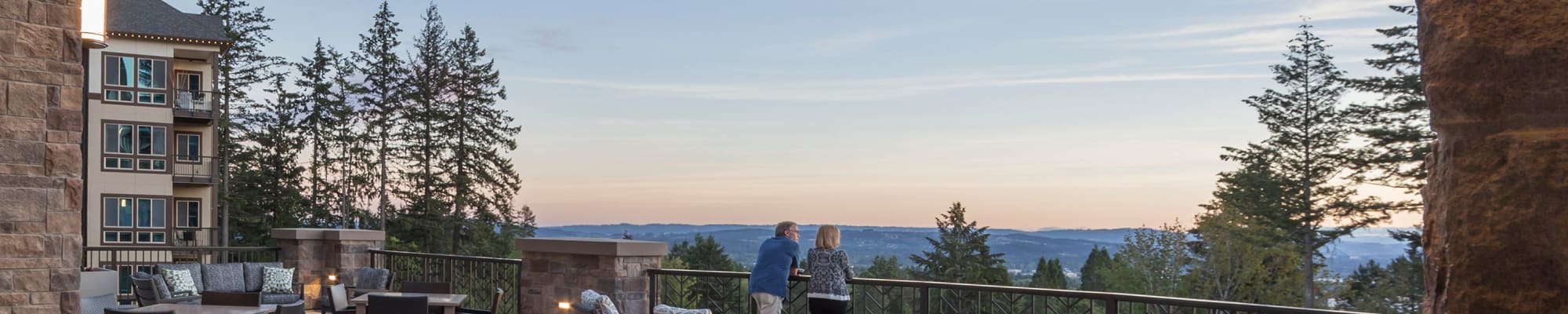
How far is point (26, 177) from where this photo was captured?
504cm

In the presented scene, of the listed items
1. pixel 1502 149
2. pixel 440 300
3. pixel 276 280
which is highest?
pixel 1502 149

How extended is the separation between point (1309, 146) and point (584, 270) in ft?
147

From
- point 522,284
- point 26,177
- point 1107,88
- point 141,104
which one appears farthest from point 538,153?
point 26,177

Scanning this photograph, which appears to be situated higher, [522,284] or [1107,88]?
[1107,88]

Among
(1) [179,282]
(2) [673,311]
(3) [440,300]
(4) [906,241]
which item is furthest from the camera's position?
(4) [906,241]

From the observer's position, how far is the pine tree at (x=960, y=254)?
2611 inches

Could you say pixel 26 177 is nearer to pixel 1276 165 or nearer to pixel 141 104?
pixel 141 104

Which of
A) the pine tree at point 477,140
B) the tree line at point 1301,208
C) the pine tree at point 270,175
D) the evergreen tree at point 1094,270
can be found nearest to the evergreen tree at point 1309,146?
the tree line at point 1301,208

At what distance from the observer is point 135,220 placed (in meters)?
27.7

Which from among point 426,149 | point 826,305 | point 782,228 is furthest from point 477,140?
point 826,305

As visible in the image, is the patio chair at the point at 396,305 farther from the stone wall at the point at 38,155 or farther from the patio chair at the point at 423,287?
the stone wall at the point at 38,155

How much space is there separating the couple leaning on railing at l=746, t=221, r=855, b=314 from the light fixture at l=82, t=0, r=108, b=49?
459cm

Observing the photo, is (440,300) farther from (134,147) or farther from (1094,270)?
(1094,270)

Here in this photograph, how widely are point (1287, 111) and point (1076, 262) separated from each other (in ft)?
120
